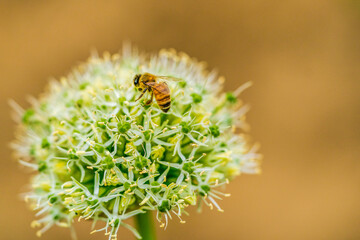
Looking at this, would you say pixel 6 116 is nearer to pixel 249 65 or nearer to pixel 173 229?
pixel 173 229

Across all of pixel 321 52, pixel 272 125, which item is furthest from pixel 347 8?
pixel 272 125

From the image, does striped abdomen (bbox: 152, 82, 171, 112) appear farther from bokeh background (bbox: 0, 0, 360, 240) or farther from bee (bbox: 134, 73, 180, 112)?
bokeh background (bbox: 0, 0, 360, 240)

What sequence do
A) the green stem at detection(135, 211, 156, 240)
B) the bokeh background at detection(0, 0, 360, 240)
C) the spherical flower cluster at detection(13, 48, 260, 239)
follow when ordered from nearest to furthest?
the spherical flower cluster at detection(13, 48, 260, 239) < the green stem at detection(135, 211, 156, 240) < the bokeh background at detection(0, 0, 360, 240)

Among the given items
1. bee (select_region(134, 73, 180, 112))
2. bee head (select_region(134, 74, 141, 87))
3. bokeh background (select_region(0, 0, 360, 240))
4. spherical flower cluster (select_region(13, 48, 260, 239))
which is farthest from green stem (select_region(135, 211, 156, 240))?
bokeh background (select_region(0, 0, 360, 240))

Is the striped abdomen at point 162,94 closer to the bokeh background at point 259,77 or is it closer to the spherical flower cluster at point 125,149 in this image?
the spherical flower cluster at point 125,149

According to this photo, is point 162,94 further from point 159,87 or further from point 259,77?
point 259,77

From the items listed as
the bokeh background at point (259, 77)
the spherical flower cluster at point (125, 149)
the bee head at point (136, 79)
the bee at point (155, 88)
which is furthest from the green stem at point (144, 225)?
the bokeh background at point (259, 77)

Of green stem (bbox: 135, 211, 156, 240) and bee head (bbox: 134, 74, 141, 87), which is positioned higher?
bee head (bbox: 134, 74, 141, 87)

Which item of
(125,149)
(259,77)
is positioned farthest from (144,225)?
(259,77)
